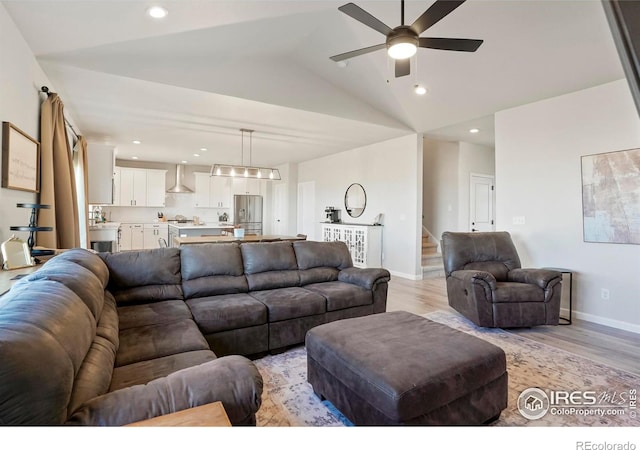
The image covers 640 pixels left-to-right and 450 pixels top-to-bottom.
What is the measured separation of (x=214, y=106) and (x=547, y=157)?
4.45 meters

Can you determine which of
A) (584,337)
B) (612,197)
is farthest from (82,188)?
(612,197)

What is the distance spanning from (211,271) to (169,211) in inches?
282

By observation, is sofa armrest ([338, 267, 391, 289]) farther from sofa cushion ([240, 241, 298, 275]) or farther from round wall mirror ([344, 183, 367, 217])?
round wall mirror ([344, 183, 367, 217])

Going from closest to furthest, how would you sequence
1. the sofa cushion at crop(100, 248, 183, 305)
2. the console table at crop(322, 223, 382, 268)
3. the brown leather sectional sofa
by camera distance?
the brown leather sectional sofa
the sofa cushion at crop(100, 248, 183, 305)
the console table at crop(322, 223, 382, 268)

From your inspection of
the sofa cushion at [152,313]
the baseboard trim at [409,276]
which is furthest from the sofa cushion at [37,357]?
the baseboard trim at [409,276]

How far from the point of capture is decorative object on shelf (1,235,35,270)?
7.10ft

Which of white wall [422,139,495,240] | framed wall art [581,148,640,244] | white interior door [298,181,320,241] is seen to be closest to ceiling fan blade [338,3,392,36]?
framed wall art [581,148,640,244]

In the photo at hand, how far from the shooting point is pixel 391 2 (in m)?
3.35

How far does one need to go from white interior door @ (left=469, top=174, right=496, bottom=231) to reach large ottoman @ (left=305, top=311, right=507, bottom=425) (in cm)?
546

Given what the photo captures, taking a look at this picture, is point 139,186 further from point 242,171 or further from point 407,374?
point 407,374

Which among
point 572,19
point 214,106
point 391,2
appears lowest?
point 214,106

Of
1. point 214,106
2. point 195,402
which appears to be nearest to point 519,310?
point 195,402

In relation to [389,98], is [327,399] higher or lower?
lower

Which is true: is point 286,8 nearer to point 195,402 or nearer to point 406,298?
point 195,402
